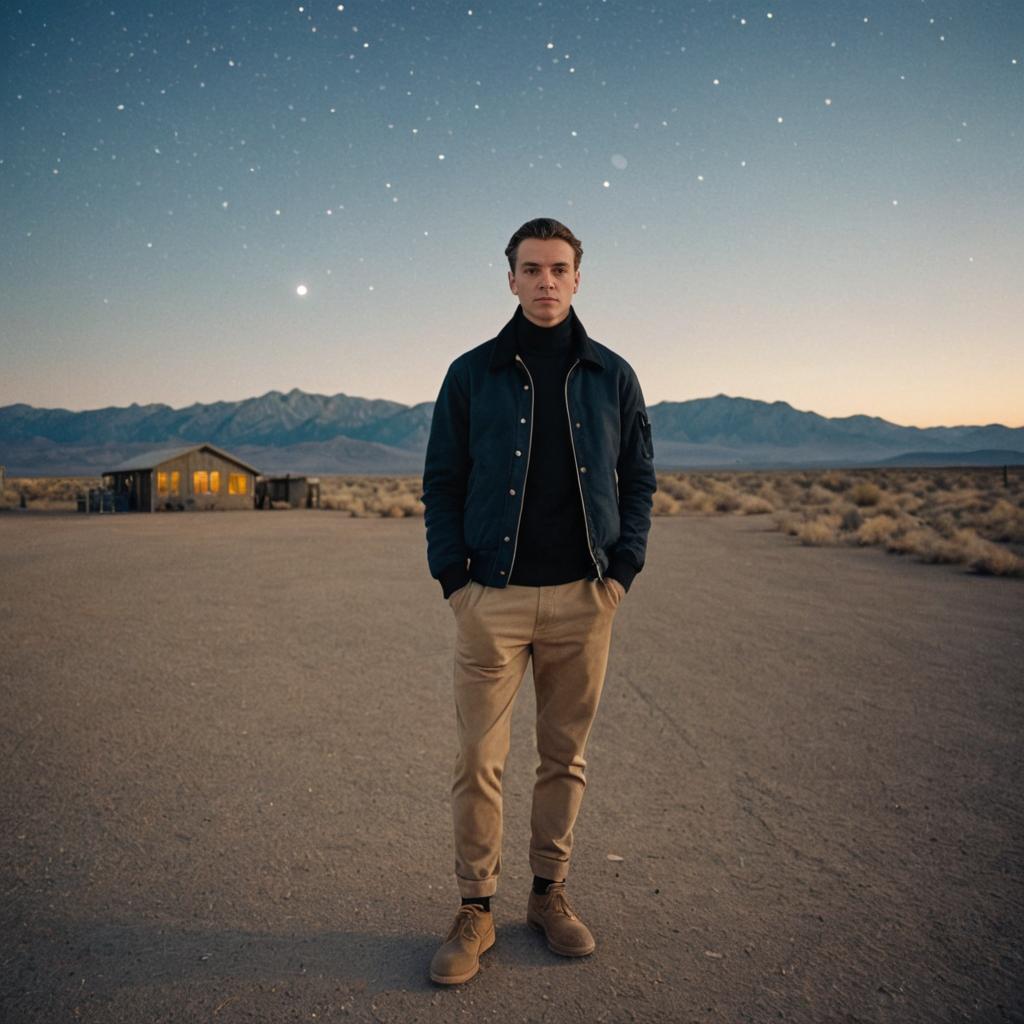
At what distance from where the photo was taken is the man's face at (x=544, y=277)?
2.63 metres

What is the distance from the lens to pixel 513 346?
2746 millimetres

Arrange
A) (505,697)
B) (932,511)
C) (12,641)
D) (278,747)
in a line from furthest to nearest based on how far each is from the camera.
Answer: (932,511) → (12,641) → (278,747) → (505,697)

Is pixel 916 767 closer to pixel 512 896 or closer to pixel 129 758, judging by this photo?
pixel 512 896

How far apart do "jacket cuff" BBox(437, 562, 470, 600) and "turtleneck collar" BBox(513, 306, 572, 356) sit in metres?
0.80

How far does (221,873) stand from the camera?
3139 millimetres

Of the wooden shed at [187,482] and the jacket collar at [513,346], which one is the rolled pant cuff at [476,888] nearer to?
the jacket collar at [513,346]

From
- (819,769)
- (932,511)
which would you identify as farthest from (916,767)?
(932,511)

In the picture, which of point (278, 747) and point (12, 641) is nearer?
point (278, 747)

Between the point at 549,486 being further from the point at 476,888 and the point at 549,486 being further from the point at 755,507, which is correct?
the point at 755,507

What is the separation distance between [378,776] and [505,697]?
181 centimetres

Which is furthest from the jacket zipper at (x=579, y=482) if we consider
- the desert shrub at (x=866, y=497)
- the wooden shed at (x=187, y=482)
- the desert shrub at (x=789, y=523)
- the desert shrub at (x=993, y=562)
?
the wooden shed at (x=187, y=482)

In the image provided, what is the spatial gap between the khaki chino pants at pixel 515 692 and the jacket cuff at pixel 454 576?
0.02 m

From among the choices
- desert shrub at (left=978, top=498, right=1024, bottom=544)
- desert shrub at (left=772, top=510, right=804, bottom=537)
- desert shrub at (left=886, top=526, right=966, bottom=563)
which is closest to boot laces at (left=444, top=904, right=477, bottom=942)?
desert shrub at (left=886, top=526, right=966, bottom=563)

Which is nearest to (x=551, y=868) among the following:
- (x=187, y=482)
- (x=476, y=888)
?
(x=476, y=888)
